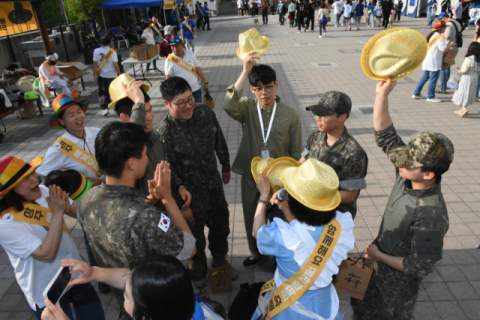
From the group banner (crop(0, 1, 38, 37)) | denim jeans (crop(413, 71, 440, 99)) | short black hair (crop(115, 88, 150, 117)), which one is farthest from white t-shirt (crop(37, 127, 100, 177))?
banner (crop(0, 1, 38, 37))

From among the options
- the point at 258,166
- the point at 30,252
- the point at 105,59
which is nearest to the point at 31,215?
the point at 30,252

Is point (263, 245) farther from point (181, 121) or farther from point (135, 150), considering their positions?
point (181, 121)

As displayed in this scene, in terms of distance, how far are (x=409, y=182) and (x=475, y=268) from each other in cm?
212

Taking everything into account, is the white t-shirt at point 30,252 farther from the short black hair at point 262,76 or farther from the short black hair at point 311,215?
the short black hair at point 262,76

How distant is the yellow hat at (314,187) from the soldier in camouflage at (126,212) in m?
0.73

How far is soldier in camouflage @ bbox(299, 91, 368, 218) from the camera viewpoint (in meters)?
2.63

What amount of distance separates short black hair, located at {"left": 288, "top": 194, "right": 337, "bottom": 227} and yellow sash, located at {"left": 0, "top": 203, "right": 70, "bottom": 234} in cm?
187

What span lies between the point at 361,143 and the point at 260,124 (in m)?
3.94

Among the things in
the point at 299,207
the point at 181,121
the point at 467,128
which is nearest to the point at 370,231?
the point at 299,207

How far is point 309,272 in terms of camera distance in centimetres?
196

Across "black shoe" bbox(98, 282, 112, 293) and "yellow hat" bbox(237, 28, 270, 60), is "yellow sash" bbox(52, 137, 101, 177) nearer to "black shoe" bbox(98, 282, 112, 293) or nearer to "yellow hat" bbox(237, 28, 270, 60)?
"black shoe" bbox(98, 282, 112, 293)

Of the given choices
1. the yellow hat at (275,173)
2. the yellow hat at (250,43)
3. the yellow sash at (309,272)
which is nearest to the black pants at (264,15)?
the yellow hat at (250,43)

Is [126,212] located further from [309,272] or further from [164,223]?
[309,272]

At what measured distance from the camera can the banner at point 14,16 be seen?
1048 centimetres
